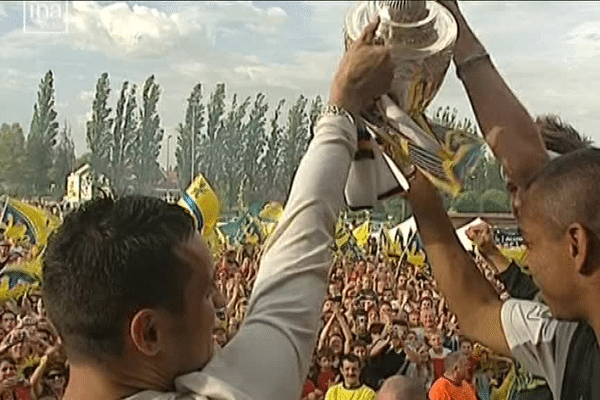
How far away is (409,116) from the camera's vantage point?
1279mm

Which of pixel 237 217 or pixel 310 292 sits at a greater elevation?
pixel 310 292

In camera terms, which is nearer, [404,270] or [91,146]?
[404,270]

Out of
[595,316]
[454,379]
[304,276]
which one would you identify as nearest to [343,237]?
[454,379]

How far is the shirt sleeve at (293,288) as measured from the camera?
0.94m

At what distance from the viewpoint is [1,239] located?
245 inches

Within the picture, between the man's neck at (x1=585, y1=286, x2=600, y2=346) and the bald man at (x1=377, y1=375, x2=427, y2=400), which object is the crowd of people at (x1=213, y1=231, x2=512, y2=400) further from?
the man's neck at (x1=585, y1=286, x2=600, y2=346)

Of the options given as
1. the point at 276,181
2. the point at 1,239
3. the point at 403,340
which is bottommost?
the point at 276,181

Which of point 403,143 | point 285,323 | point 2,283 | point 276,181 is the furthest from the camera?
point 276,181

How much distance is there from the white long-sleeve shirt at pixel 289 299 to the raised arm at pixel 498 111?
498mm

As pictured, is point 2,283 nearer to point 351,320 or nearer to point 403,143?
point 351,320

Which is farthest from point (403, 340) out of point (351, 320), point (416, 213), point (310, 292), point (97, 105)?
point (97, 105)

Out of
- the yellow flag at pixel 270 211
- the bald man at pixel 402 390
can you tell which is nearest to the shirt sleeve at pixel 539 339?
the bald man at pixel 402 390

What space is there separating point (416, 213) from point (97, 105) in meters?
10.3

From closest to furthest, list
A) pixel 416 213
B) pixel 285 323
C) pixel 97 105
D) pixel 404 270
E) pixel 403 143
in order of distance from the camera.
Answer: pixel 285 323
pixel 403 143
pixel 416 213
pixel 404 270
pixel 97 105
